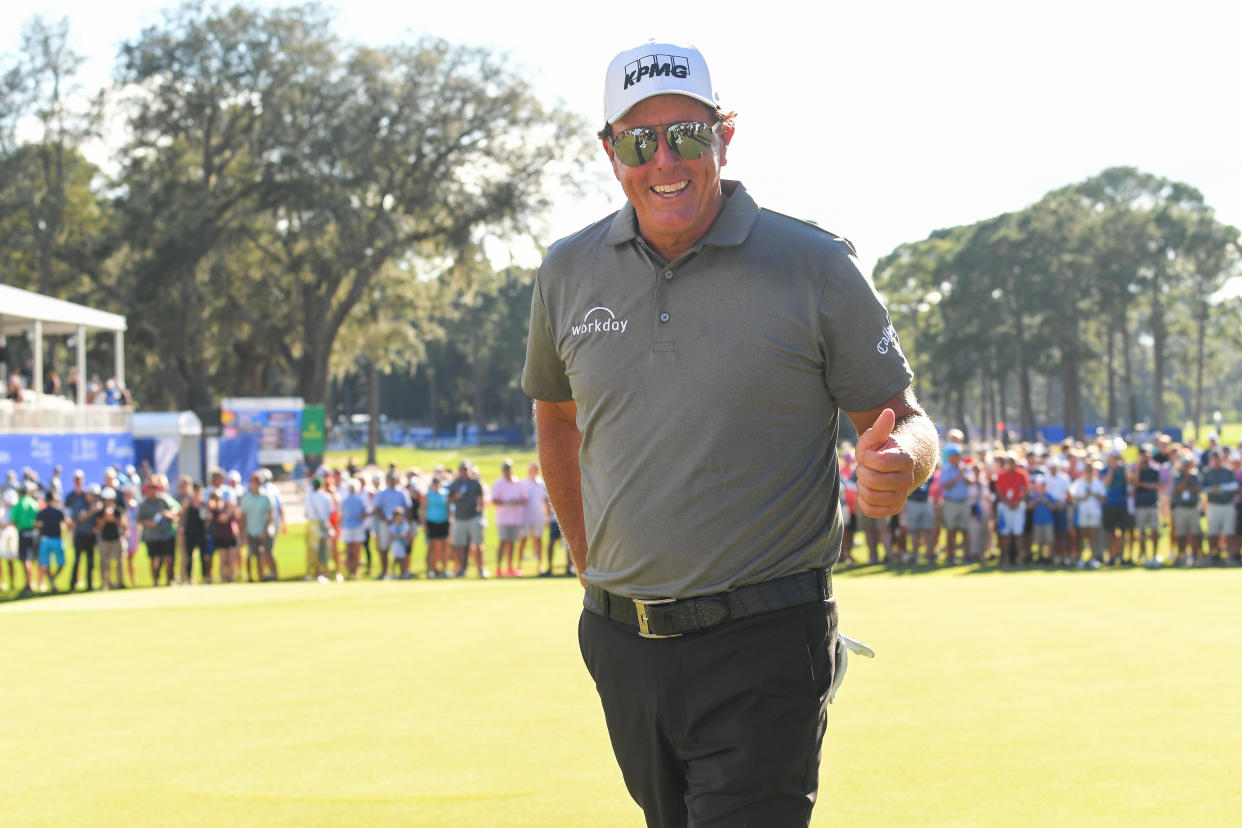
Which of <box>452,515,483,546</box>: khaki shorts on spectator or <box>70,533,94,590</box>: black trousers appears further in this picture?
<box>452,515,483,546</box>: khaki shorts on spectator

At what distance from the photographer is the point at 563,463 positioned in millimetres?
4281

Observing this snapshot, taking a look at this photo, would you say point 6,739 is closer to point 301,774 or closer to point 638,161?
point 301,774

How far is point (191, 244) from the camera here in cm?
5362

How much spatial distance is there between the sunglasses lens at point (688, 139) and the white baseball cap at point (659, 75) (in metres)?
0.09

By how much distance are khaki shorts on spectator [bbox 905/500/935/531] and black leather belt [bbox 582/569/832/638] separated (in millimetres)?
22954

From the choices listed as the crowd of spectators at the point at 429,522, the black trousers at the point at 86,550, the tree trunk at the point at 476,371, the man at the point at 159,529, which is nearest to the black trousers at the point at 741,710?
the crowd of spectators at the point at 429,522

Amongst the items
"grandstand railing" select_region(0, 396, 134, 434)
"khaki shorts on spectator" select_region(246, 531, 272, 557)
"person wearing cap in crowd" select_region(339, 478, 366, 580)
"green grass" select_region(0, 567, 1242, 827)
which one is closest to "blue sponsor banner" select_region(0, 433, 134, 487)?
"grandstand railing" select_region(0, 396, 134, 434)

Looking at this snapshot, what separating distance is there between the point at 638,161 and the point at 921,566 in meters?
23.2

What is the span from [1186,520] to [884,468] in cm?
2447

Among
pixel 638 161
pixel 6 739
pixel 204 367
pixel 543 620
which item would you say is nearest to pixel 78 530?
pixel 543 620

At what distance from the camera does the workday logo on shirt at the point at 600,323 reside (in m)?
3.59

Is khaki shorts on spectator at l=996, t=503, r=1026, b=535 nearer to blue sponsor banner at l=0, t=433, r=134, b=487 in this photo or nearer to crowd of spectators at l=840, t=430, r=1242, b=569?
crowd of spectators at l=840, t=430, r=1242, b=569

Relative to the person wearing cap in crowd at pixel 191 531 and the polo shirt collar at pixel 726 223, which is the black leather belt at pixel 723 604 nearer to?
the polo shirt collar at pixel 726 223

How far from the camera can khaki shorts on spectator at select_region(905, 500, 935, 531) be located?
25.9 metres
